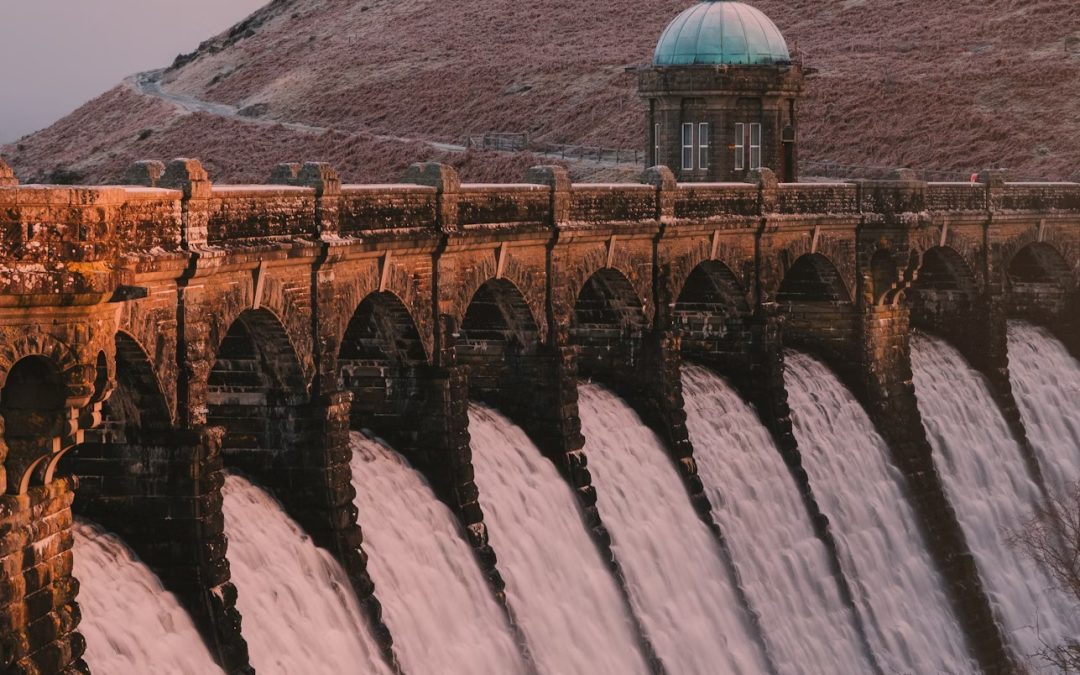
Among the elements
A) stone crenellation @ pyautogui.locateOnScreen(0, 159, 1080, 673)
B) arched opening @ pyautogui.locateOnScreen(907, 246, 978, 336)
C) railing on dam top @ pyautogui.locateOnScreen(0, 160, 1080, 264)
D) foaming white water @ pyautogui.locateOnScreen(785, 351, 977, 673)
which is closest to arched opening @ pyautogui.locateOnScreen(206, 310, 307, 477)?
stone crenellation @ pyautogui.locateOnScreen(0, 159, 1080, 673)

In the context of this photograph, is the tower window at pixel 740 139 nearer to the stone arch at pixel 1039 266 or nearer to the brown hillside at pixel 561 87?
the stone arch at pixel 1039 266

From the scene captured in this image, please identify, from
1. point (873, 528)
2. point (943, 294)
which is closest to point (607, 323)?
point (873, 528)

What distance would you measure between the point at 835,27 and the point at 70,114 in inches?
2386

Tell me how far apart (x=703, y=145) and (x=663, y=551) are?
981 inches

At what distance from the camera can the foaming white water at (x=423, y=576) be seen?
31.2 m

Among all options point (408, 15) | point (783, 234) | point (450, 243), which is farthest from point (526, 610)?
point (408, 15)

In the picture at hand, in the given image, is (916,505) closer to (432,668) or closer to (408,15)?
(432,668)

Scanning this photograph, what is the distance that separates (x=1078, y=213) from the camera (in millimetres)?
67312

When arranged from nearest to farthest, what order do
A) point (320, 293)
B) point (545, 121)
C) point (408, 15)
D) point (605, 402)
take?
point (320, 293), point (605, 402), point (545, 121), point (408, 15)

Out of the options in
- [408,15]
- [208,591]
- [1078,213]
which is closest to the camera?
[208,591]

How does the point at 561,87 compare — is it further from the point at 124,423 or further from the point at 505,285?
the point at 124,423

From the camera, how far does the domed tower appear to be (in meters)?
62.2

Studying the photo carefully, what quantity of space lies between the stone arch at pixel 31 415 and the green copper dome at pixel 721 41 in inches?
1687

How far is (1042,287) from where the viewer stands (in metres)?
67.1
